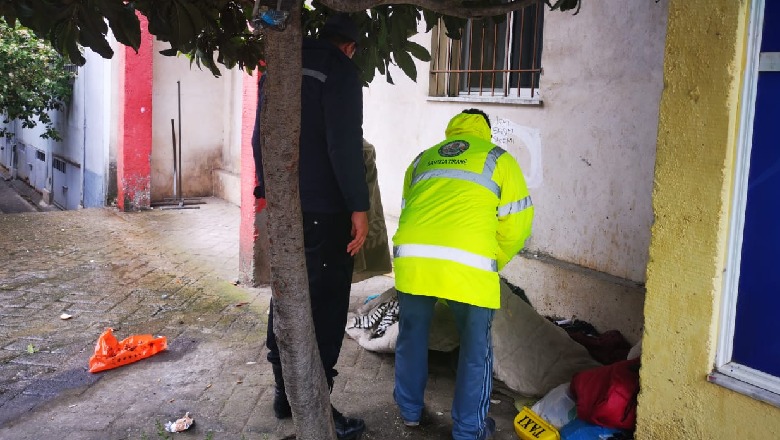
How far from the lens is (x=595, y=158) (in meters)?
5.20

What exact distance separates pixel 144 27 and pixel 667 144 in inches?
325

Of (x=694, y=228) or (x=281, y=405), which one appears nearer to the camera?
(x=694, y=228)

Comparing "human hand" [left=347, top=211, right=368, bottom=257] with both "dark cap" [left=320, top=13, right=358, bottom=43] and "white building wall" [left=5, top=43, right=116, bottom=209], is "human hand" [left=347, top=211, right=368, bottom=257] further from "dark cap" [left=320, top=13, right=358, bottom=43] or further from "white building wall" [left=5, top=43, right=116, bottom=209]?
"white building wall" [left=5, top=43, right=116, bottom=209]

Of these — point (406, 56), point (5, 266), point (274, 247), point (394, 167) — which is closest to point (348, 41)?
point (406, 56)

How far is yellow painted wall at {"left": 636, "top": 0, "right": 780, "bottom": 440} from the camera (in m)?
2.94

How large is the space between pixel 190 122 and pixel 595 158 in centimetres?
801

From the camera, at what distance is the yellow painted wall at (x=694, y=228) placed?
9.63 feet

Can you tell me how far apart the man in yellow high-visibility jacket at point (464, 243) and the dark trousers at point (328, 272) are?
0.93 feet

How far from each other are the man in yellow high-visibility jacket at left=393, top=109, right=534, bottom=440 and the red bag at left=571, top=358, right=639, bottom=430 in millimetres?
501

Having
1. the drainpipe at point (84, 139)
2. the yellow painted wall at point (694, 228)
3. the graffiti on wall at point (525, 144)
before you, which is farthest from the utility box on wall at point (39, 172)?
the yellow painted wall at point (694, 228)

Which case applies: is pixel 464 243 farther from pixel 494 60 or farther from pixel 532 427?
pixel 494 60

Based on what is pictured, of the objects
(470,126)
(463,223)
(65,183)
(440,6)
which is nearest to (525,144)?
(470,126)

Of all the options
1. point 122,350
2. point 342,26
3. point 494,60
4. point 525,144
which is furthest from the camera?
point 494,60

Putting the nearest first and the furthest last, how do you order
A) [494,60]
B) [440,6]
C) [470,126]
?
[440,6], [470,126], [494,60]
